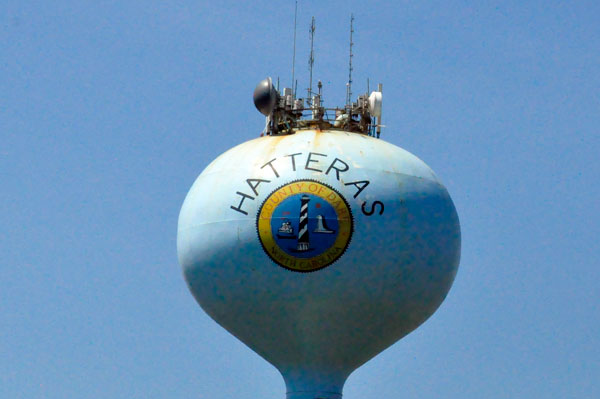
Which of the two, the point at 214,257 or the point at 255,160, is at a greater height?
the point at 255,160

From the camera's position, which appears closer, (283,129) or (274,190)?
(274,190)

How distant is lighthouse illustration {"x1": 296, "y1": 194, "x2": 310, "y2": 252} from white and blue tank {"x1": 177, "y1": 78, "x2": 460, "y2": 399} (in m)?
0.02

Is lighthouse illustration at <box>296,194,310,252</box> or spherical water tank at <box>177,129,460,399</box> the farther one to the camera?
spherical water tank at <box>177,129,460,399</box>

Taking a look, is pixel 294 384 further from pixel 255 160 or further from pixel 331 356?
pixel 255 160

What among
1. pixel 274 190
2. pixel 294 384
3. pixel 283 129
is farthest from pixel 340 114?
pixel 294 384

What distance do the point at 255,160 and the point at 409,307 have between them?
468 cm

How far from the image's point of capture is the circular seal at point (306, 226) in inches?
1284

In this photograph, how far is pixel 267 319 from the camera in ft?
110

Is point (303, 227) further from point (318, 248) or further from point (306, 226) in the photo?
point (318, 248)

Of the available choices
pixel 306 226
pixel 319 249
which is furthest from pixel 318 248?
pixel 306 226

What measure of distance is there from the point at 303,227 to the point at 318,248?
0.57 m

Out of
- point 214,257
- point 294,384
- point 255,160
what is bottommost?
point 294,384

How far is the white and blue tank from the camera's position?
107ft

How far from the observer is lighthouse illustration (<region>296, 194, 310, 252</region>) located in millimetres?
32562
